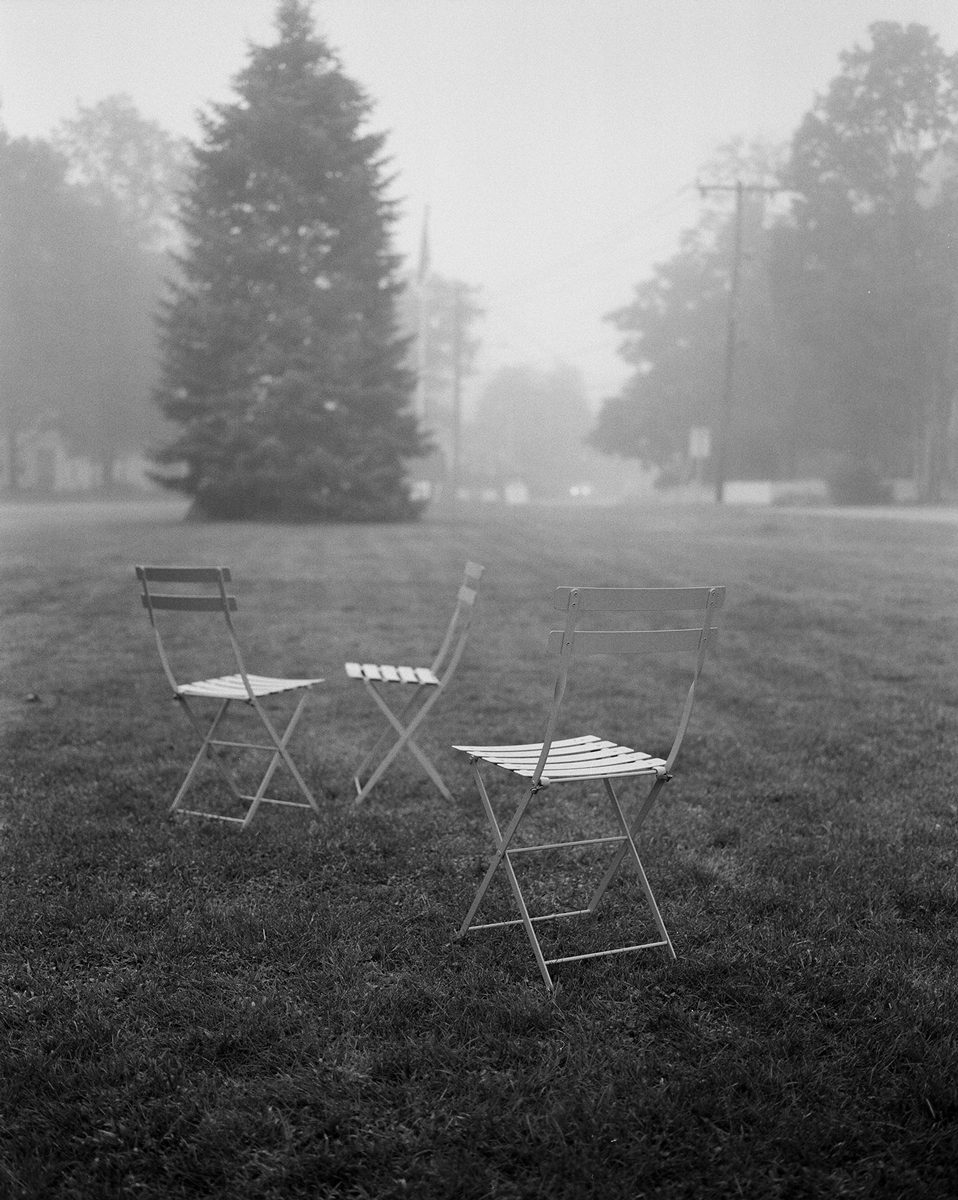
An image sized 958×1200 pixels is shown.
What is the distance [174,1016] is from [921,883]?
271 centimetres

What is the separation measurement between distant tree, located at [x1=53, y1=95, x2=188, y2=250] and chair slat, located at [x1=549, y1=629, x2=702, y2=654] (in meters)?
29.4

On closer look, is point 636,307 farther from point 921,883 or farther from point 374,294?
point 921,883

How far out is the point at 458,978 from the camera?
371 centimetres

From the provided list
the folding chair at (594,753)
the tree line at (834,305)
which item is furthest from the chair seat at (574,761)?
the tree line at (834,305)

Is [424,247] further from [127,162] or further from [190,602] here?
[190,602]

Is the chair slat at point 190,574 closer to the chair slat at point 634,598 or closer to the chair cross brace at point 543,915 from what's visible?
the chair cross brace at point 543,915

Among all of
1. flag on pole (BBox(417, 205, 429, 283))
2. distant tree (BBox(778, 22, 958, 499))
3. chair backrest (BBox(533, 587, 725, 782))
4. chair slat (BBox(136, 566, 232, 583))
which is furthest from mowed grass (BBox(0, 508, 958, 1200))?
flag on pole (BBox(417, 205, 429, 283))

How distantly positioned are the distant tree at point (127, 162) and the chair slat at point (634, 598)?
29356 mm

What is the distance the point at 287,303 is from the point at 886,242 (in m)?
14.1

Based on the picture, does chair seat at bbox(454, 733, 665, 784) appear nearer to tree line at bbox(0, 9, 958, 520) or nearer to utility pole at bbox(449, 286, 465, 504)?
tree line at bbox(0, 9, 958, 520)

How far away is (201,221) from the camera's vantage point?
1118 inches

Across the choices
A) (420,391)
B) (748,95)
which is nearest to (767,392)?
(420,391)

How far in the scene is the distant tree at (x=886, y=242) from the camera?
58.0 feet

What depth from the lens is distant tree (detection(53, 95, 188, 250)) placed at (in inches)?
1252
